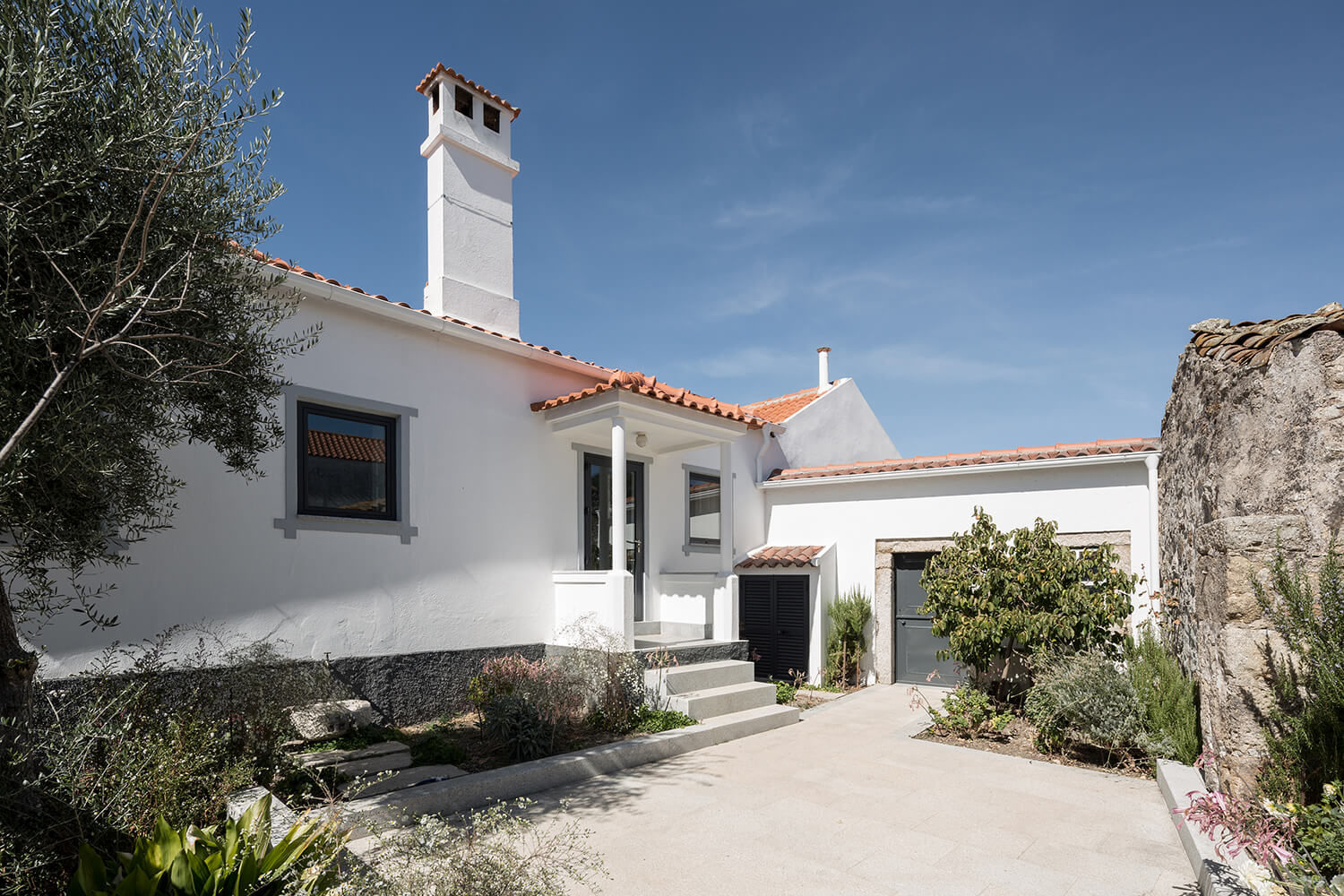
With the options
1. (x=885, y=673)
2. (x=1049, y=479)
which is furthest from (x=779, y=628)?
(x=1049, y=479)

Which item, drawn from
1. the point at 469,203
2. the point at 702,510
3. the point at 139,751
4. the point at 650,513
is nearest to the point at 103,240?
the point at 139,751

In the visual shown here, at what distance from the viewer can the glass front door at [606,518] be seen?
9719 mm

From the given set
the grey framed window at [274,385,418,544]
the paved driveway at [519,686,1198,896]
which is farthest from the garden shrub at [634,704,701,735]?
the grey framed window at [274,385,418,544]

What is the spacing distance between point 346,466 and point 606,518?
12.0 feet

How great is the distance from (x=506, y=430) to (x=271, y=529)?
2.89 metres

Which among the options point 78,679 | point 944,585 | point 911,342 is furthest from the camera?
point 911,342

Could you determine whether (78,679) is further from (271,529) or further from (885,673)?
(885,673)

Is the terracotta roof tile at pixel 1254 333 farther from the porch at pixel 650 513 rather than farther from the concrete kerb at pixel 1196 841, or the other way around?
the porch at pixel 650 513

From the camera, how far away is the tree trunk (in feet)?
11.0

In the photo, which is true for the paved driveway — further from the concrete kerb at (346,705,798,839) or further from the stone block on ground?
the stone block on ground

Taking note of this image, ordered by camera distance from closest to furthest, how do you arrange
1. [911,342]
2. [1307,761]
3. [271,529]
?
[1307,761], [271,529], [911,342]

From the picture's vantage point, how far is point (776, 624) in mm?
11398

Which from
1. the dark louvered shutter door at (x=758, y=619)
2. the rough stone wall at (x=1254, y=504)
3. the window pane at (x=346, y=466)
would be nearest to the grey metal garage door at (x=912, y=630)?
the dark louvered shutter door at (x=758, y=619)

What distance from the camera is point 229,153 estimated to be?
3.88 metres
